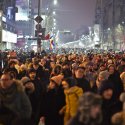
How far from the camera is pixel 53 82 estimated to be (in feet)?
36.8

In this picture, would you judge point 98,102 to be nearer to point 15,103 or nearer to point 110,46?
point 15,103

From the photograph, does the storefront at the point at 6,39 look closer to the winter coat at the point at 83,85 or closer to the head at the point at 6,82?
the winter coat at the point at 83,85

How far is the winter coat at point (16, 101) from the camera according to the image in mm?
8984

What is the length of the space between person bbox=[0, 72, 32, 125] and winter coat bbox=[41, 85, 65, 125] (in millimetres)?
1756


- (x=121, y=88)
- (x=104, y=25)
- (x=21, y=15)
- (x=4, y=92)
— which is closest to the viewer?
(x=4, y=92)

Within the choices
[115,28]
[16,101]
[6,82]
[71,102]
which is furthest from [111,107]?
[115,28]

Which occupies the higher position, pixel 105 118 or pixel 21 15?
pixel 21 15

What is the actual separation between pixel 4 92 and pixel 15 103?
0.41m

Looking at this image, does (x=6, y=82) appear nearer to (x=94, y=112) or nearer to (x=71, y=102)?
(x=71, y=102)

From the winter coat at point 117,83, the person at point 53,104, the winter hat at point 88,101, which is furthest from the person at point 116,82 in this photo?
the winter hat at point 88,101

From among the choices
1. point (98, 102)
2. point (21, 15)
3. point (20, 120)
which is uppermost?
point (21, 15)

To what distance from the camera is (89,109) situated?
20.9 ft

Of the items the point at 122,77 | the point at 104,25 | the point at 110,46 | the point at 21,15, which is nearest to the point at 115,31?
the point at 110,46

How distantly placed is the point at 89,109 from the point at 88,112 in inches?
1.6
